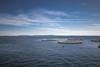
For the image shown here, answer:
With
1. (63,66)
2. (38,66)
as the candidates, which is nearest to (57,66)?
(63,66)

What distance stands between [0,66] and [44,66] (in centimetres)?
741

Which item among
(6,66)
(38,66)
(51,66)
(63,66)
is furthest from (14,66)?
(63,66)

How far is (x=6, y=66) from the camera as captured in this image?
70.3ft

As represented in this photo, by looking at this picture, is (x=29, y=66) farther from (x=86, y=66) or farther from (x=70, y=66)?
(x=86, y=66)

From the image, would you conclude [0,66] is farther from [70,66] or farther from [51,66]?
[70,66]

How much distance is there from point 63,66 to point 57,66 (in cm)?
103

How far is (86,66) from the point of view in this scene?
22.0 metres

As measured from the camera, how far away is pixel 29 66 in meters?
21.7

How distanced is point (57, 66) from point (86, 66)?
4987mm

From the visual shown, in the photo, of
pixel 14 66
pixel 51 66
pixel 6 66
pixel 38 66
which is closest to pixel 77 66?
pixel 51 66

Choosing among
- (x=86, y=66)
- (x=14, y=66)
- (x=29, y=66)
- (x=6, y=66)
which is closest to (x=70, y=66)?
(x=86, y=66)

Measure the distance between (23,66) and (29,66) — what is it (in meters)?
1.00

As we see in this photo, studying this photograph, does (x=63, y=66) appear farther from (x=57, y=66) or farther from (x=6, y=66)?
(x=6, y=66)

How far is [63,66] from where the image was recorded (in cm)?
2195
